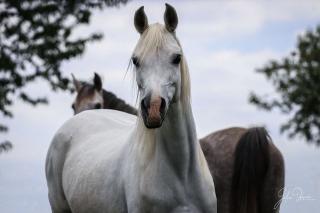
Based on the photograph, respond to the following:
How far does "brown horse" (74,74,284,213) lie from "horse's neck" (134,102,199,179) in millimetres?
1453

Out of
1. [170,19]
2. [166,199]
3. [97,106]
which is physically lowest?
[166,199]

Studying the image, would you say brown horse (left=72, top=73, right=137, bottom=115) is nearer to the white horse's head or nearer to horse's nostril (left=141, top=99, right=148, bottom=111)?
the white horse's head

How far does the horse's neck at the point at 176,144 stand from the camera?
452 centimetres

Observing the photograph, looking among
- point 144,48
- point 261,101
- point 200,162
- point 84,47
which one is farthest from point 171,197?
point 261,101

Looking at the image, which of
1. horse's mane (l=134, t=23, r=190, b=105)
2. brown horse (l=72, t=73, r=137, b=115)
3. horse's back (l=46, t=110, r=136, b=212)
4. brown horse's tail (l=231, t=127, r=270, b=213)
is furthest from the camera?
brown horse (l=72, t=73, r=137, b=115)

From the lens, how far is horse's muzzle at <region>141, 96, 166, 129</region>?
156 inches

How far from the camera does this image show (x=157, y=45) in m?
4.32

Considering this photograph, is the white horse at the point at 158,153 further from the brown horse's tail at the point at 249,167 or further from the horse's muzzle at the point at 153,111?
the brown horse's tail at the point at 249,167

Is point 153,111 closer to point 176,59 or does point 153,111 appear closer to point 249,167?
point 176,59

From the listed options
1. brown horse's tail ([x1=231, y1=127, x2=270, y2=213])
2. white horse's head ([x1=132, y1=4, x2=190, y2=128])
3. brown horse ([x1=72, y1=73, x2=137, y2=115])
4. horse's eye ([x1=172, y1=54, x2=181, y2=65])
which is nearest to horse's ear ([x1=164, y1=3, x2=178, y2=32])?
white horse's head ([x1=132, y1=4, x2=190, y2=128])

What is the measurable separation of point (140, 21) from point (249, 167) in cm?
201

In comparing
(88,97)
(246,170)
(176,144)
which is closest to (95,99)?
(88,97)

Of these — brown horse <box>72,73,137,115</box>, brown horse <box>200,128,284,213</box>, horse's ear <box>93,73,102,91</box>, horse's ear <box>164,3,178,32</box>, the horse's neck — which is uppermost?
horse's ear <box>164,3,178,32</box>

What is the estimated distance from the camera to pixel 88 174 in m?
5.50
